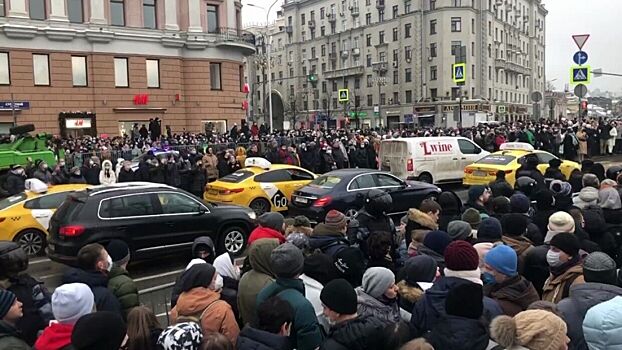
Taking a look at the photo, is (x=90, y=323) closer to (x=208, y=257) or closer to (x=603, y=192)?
(x=208, y=257)

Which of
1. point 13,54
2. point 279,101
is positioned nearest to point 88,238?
point 13,54

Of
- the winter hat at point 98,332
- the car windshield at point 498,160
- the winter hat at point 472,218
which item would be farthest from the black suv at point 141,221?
the car windshield at point 498,160

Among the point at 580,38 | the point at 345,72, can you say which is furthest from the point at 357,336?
the point at 345,72

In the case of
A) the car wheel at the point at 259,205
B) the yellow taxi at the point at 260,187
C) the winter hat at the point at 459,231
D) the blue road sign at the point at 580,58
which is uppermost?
the blue road sign at the point at 580,58

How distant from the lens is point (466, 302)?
12.4 ft

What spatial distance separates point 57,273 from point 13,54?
28378 mm

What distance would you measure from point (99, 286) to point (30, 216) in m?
7.64

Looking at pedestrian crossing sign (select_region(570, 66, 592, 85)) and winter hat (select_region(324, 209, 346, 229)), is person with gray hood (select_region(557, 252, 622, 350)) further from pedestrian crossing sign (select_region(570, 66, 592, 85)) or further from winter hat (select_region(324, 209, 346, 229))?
pedestrian crossing sign (select_region(570, 66, 592, 85))

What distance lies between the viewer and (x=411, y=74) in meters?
77.2

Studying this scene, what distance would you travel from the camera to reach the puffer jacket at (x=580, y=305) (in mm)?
3953

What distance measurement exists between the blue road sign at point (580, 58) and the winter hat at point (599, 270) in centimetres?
1879

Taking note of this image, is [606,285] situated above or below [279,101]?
below

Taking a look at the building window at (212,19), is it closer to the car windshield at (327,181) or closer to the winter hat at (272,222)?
the car windshield at (327,181)

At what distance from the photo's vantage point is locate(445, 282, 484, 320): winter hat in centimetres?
379
